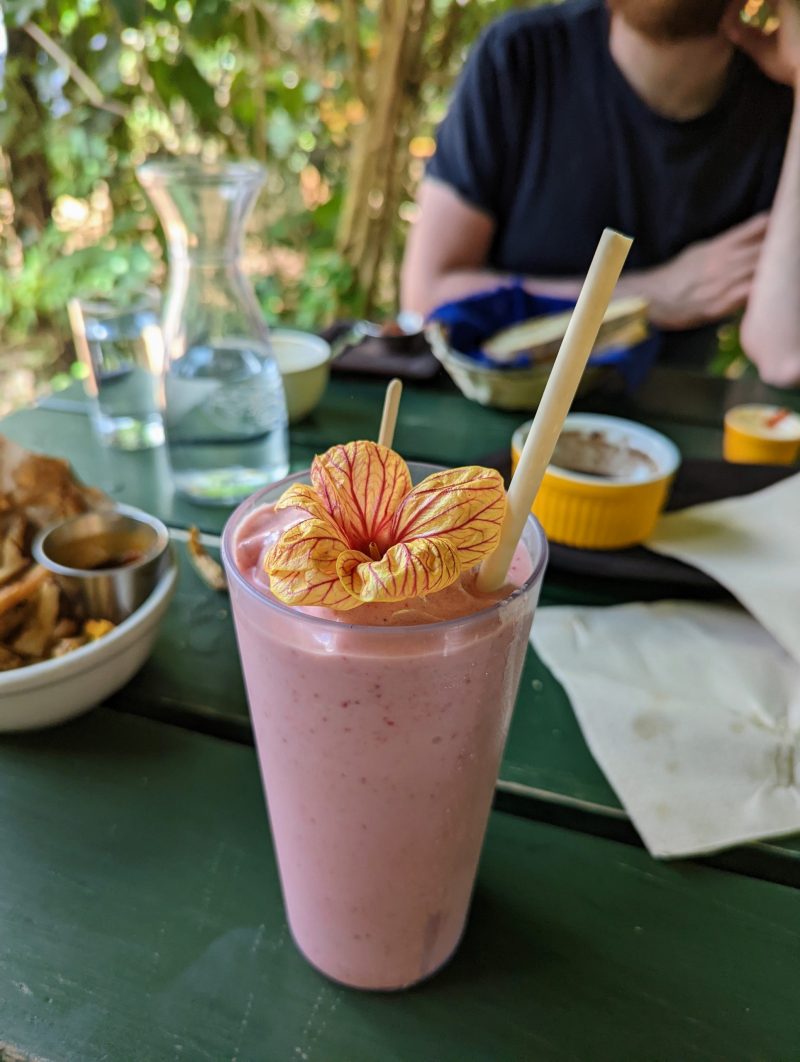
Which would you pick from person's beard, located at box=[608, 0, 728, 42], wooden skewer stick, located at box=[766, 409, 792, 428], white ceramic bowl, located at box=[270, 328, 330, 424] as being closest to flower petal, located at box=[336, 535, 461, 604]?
white ceramic bowl, located at box=[270, 328, 330, 424]

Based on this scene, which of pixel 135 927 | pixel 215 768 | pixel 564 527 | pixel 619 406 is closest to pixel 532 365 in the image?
pixel 619 406

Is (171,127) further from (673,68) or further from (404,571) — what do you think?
(404,571)

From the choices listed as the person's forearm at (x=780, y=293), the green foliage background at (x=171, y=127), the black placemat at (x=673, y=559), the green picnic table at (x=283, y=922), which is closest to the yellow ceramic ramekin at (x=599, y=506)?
the black placemat at (x=673, y=559)

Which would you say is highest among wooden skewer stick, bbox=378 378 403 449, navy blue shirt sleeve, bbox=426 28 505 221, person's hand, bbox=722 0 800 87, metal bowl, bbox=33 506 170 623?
person's hand, bbox=722 0 800 87

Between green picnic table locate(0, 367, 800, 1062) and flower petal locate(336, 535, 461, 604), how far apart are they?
21 centimetres

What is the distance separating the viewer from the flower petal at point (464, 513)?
0.29 m

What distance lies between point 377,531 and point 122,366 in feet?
2.07

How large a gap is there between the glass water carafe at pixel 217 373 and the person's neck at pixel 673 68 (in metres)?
0.66

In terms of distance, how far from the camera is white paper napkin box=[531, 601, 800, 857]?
0.44 metres

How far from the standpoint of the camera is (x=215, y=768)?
472mm

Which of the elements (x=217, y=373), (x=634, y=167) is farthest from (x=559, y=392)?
(x=634, y=167)

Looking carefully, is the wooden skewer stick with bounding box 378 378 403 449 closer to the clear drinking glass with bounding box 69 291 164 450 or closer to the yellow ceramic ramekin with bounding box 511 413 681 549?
the yellow ceramic ramekin with bounding box 511 413 681 549

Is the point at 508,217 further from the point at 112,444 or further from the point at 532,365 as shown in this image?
the point at 112,444

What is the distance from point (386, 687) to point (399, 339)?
2.83 ft
